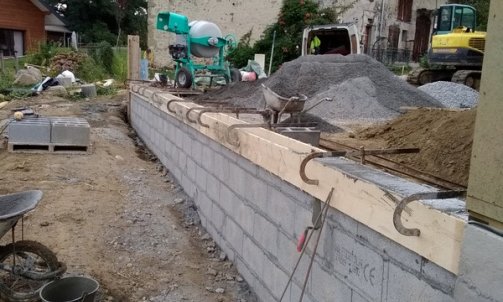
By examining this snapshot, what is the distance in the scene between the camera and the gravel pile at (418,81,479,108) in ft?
31.6

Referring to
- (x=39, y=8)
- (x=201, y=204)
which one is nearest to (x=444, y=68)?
(x=201, y=204)

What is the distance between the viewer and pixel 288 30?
24109mm

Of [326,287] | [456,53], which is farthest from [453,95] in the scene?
[326,287]

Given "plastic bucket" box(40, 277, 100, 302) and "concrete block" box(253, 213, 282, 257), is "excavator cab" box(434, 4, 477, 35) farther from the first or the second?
"plastic bucket" box(40, 277, 100, 302)

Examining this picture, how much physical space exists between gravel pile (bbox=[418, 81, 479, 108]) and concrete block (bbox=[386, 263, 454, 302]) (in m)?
7.76

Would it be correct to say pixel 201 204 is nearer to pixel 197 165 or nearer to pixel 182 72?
pixel 197 165

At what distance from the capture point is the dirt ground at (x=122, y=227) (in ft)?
14.4

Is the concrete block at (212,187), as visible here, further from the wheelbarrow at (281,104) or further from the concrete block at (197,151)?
the wheelbarrow at (281,104)

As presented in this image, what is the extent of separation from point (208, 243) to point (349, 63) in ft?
18.4

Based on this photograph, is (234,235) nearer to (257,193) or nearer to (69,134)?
(257,193)

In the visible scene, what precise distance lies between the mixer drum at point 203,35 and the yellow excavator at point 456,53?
24.8 feet

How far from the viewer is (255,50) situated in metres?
24.2

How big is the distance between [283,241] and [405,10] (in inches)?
1110

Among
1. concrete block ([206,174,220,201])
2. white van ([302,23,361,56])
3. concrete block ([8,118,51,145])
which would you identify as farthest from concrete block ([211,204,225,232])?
white van ([302,23,361,56])
